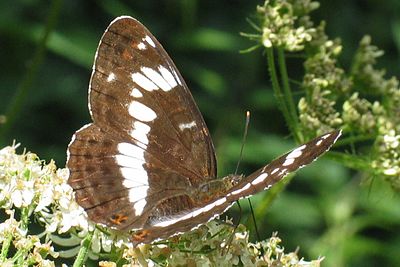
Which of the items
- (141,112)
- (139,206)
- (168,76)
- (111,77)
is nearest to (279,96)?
(168,76)

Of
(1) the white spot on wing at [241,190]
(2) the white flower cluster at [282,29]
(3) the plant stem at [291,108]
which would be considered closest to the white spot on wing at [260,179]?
(1) the white spot on wing at [241,190]

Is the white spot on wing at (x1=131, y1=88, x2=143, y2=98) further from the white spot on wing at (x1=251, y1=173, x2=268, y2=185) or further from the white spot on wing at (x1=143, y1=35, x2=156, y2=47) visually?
the white spot on wing at (x1=251, y1=173, x2=268, y2=185)

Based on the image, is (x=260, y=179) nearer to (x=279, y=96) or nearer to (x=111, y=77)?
(x=111, y=77)

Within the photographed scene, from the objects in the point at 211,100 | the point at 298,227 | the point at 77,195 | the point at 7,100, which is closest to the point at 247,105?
the point at 211,100

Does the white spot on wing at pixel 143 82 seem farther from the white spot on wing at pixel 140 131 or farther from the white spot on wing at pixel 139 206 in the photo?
the white spot on wing at pixel 139 206

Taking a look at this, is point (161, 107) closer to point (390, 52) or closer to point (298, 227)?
point (298, 227)

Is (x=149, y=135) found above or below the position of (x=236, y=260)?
above

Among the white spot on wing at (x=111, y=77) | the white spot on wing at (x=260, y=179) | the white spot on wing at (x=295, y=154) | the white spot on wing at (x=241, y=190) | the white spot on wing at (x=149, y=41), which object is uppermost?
the white spot on wing at (x=149, y=41)
